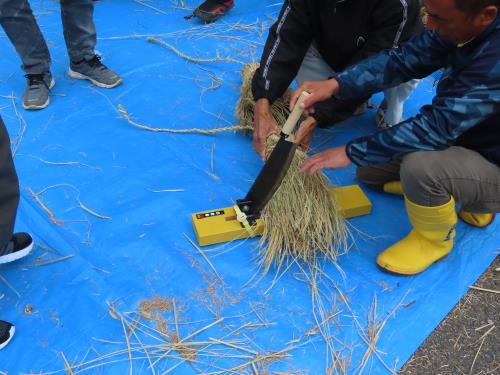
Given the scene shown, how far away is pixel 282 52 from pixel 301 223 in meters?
0.81

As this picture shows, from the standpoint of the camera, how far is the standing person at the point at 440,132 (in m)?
1.31

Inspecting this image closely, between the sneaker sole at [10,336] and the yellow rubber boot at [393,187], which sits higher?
the yellow rubber boot at [393,187]

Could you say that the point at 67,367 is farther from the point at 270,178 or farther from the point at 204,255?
the point at 270,178

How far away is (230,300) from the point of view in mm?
1569

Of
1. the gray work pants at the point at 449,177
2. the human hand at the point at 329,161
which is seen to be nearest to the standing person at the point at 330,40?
the human hand at the point at 329,161

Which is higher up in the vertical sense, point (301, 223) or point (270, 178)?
point (270, 178)

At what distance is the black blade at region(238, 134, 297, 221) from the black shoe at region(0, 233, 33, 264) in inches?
29.9

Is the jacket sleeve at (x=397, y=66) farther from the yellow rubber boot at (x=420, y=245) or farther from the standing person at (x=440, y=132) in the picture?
the yellow rubber boot at (x=420, y=245)

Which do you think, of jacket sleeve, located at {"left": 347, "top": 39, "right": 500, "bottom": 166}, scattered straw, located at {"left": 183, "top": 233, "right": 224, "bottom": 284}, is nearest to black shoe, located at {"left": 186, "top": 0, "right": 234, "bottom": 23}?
scattered straw, located at {"left": 183, "top": 233, "right": 224, "bottom": 284}

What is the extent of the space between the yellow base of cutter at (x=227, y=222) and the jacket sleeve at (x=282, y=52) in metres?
0.55

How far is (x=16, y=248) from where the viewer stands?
1630 mm

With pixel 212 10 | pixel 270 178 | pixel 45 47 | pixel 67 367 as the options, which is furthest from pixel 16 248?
pixel 212 10

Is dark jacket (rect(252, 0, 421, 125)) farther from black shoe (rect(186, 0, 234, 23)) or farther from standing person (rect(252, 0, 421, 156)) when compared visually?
black shoe (rect(186, 0, 234, 23))

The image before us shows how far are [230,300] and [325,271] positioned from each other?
354mm
